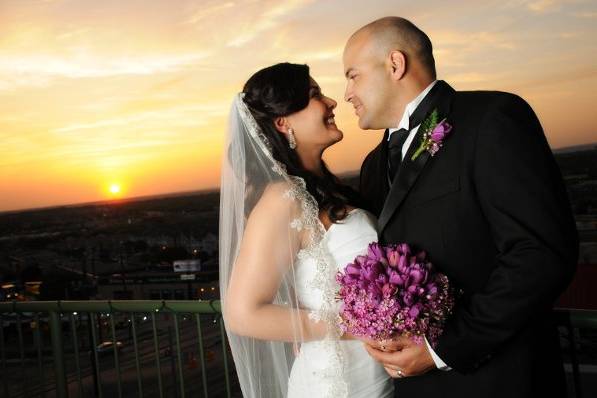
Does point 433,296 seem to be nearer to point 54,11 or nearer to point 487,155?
point 487,155

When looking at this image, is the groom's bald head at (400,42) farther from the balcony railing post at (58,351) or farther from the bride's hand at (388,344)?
the balcony railing post at (58,351)

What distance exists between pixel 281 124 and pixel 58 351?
8.75 ft

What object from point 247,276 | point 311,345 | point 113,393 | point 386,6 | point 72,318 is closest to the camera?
point 247,276

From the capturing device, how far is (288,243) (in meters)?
2.36

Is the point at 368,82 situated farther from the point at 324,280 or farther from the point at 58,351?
the point at 58,351

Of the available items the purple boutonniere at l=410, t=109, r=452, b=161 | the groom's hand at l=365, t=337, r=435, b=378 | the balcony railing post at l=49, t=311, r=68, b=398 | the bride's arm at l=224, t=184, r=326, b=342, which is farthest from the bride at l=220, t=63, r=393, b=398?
the balcony railing post at l=49, t=311, r=68, b=398

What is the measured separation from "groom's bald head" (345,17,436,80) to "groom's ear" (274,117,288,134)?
0.67 metres

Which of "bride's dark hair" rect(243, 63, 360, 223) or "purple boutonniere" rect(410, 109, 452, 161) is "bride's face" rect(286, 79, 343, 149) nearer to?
"bride's dark hair" rect(243, 63, 360, 223)

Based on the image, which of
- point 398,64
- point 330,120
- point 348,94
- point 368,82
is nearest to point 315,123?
point 330,120

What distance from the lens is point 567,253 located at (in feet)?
5.40

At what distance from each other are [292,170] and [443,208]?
1.01m

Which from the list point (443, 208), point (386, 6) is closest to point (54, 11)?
point (386, 6)

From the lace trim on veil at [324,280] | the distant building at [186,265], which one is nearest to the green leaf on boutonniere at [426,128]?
the lace trim on veil at [324,280]

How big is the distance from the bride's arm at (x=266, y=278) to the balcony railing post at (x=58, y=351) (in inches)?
87.1
